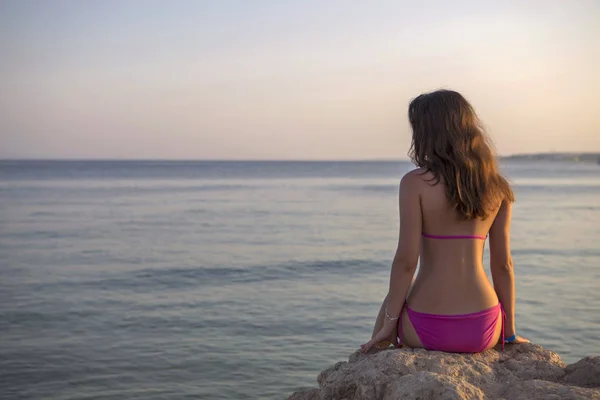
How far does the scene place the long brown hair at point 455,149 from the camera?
3613 mm

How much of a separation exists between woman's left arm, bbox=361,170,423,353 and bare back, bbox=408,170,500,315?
0.08 m

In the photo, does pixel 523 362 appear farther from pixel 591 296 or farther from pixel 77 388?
pixel 591 296

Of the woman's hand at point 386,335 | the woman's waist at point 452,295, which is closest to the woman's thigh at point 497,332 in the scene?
the woman's waist at point 452,295

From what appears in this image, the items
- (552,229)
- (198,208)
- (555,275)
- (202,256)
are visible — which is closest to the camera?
(555,275)

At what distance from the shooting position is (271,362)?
748 cm

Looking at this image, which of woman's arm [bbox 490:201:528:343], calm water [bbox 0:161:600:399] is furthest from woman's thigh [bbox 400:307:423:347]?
calm water [bbox 0:161:600:399]

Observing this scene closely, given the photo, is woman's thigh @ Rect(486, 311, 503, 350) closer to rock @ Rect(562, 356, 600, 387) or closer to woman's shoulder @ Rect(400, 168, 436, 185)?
rock @ Rect(562, 356, 600, 387)

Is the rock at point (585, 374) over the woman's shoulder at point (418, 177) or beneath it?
beneath

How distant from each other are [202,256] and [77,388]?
757 centimetres

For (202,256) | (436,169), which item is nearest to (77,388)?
(436,169)

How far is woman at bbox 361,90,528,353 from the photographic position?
3.63 m

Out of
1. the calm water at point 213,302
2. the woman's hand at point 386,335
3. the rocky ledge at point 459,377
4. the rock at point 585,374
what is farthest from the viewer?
the calm water at point 213,302

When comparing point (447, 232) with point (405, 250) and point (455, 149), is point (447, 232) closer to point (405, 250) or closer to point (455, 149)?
point (405, 250)

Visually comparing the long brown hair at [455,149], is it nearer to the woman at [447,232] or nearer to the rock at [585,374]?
the woman at [447,232]
